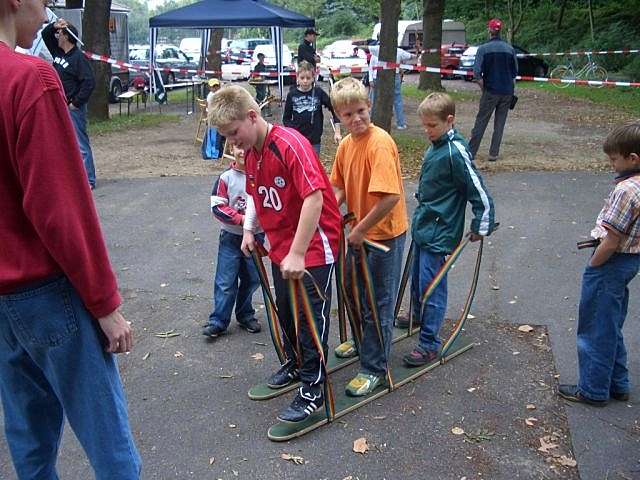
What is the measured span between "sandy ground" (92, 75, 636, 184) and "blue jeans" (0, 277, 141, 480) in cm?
789

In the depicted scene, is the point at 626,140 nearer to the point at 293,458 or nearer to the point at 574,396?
the point at 574,396

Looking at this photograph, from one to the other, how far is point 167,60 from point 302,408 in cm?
2532

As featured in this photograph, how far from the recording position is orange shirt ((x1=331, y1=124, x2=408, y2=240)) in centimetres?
335

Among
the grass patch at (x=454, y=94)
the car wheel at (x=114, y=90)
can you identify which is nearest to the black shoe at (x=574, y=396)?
the grass patch at (x=454, y=94)

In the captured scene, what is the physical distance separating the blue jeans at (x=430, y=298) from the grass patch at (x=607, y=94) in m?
15.6

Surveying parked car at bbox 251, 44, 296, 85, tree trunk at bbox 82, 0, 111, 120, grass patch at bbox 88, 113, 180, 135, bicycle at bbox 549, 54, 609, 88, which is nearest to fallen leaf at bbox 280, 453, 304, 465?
grass patch at bbox 88, 113, 180, 135

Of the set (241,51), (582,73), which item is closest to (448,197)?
(582,73)

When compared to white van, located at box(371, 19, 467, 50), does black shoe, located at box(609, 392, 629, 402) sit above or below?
below

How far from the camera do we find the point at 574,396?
12.0 ft

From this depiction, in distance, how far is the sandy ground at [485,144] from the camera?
10312mm

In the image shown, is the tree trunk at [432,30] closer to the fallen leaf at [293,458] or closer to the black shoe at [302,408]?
the black shoe at [302,408]

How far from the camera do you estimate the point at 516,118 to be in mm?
16391

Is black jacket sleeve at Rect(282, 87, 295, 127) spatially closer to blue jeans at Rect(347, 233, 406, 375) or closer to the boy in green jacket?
the boy in green jacket

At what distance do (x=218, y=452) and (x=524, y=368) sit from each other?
1.98 metres
